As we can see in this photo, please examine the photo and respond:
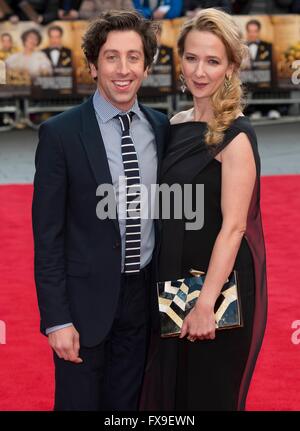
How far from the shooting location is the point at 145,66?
116 inches

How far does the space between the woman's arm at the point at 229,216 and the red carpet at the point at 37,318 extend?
1.55 m

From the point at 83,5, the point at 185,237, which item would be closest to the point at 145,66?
the point at 185,237

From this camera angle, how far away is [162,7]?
1265cm

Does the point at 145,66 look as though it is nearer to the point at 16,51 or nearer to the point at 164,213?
the point at 164,213

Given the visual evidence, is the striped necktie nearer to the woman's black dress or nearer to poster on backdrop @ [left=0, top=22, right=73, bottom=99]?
the woman's black dress

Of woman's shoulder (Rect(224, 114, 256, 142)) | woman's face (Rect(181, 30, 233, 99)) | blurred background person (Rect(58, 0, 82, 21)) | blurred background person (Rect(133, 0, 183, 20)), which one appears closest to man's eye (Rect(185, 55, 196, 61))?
woman's face (Rect(181, 30, 233, 99))

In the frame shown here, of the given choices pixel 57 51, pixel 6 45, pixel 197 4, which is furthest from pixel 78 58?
pixel 197 4

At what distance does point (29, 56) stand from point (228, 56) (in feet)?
31.5

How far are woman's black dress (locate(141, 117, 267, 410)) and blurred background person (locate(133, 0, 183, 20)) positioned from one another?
982cm

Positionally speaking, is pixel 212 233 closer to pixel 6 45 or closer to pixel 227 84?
pixel 227 84

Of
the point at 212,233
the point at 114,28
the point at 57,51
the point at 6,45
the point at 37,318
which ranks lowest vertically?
the point at 37,318

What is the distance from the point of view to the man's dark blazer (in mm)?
2801

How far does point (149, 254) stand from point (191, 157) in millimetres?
358

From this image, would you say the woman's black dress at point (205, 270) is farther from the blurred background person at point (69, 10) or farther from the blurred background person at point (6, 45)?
the blurred background person at point (69, 10)
